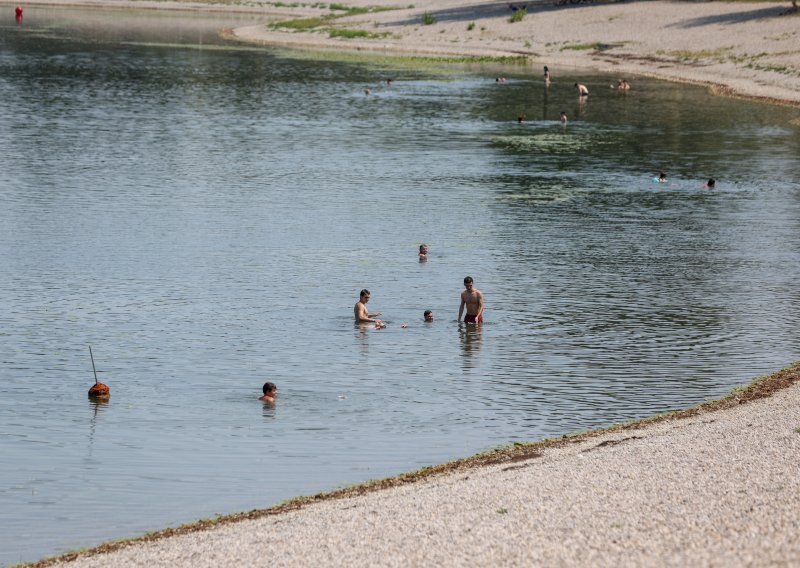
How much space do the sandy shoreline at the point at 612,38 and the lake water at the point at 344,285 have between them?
12.3 meters

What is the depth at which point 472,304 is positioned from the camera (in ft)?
123

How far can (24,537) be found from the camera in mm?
22250

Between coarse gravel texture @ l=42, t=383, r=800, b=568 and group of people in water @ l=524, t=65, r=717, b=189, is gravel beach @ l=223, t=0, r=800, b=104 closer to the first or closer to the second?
group of people in water @ l=524, t=65, r=717, b=189

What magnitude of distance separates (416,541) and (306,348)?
16590mm

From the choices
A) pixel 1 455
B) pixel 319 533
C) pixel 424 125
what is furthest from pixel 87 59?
pixel 319 533

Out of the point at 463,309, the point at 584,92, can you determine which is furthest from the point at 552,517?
the point at 584,92

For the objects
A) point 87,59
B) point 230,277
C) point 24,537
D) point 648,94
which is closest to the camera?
point 24,537

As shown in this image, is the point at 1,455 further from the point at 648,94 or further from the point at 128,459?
the point at 648,94

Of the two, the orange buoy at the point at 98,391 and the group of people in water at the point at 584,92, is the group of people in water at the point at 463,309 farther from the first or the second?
the group of people in water at the point at 584,92

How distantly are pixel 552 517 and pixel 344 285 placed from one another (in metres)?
23.3

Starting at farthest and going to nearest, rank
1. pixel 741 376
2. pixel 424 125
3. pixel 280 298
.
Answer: pixel 424 125
pixel 280 298
pixel 741 376

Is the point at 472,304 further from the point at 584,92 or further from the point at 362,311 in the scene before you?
the point at 584,92

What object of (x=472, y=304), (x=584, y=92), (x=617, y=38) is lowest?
(x=472, y=304)

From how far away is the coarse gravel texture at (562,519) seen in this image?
59.9 ft
